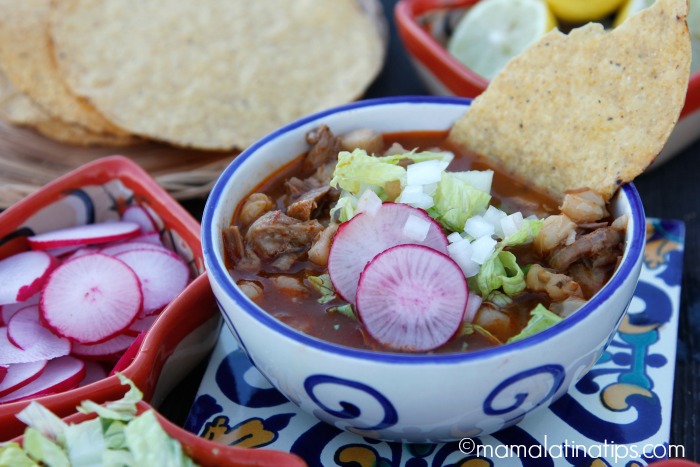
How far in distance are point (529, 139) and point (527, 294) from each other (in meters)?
0.56

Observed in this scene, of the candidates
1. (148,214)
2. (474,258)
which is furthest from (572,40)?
(148,214)

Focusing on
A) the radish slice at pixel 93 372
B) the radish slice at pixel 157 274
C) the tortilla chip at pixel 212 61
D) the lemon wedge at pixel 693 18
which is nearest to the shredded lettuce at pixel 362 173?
the radish slice at pixel 157 274

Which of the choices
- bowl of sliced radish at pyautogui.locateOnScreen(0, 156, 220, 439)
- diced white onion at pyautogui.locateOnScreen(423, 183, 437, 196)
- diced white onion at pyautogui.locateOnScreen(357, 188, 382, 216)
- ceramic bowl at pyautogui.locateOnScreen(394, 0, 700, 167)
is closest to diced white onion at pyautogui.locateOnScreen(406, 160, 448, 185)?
diced white onion at pyautogui.locateOnScreen(423, 183, 437, 196)

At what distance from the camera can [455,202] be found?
6.59 feet

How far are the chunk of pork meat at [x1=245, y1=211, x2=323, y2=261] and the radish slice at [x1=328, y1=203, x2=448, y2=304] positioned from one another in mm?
184

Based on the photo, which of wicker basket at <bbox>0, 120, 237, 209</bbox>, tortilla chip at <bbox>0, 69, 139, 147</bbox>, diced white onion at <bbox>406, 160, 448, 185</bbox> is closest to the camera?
diced white onion at <bbox>406, 160, 448, 185</bbox>

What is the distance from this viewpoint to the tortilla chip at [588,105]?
1945 millimetres

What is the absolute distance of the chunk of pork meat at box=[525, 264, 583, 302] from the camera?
5.98 feet

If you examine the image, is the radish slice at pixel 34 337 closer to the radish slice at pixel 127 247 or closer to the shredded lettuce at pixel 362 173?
the radish slice at pixel 127 247

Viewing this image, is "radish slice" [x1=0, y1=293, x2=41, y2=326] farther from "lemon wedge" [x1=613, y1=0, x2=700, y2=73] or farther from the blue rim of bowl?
"lemon wedge" [x1=613, y1=0, x2=700, y2=73]

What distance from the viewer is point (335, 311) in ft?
6.13

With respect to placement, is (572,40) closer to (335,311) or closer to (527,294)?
(527,294)

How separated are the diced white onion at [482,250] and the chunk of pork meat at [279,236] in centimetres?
45

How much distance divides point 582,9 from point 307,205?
1862 mm
